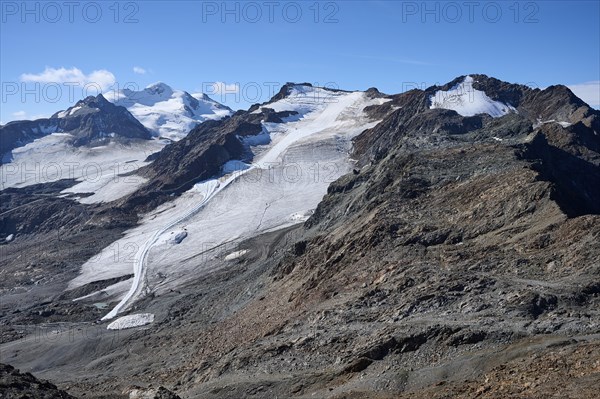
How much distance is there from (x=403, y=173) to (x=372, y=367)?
22215mm

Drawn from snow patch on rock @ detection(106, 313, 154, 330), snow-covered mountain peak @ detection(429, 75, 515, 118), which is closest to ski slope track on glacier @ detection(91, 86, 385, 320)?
snow patch on rock @ detection(106, 313, 154, 330)

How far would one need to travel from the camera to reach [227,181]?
282 ft

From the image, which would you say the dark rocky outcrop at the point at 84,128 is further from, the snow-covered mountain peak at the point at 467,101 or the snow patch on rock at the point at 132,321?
the snow patch on rock at the point at 132,321

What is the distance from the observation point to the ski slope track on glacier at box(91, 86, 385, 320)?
208ft

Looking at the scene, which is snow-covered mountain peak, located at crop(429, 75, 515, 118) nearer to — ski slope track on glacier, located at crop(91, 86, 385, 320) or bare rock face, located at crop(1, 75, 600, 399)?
ski slope track on glacier, located at crop(91, 86, 385, 320)

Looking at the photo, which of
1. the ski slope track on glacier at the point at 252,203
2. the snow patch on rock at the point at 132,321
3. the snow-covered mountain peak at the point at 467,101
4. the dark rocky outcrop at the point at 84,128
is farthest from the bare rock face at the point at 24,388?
the dark rocky outcrop at the point at 84,128

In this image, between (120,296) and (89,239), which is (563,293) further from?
(89,239)

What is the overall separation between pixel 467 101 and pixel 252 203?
38.5 meters

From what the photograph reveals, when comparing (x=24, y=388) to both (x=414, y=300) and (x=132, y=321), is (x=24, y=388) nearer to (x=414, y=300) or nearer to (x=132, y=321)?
(x=414, y=300)

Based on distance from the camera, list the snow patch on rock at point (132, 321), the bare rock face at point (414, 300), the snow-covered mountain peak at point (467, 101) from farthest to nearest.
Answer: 1. the snow-covered mountain peak at point (467, 101)
2. the snow patch on rock at point (132, 321)
3. the bare rock face at point (414, 300)

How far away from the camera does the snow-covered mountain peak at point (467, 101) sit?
3477 inches

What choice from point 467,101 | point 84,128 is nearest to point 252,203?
point 467,101

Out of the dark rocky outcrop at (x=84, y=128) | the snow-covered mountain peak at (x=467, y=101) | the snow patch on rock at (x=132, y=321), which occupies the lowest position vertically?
the snow patch on rock at (x=132, y=321)

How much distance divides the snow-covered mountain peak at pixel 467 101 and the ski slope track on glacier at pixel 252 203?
13635 millimetres
